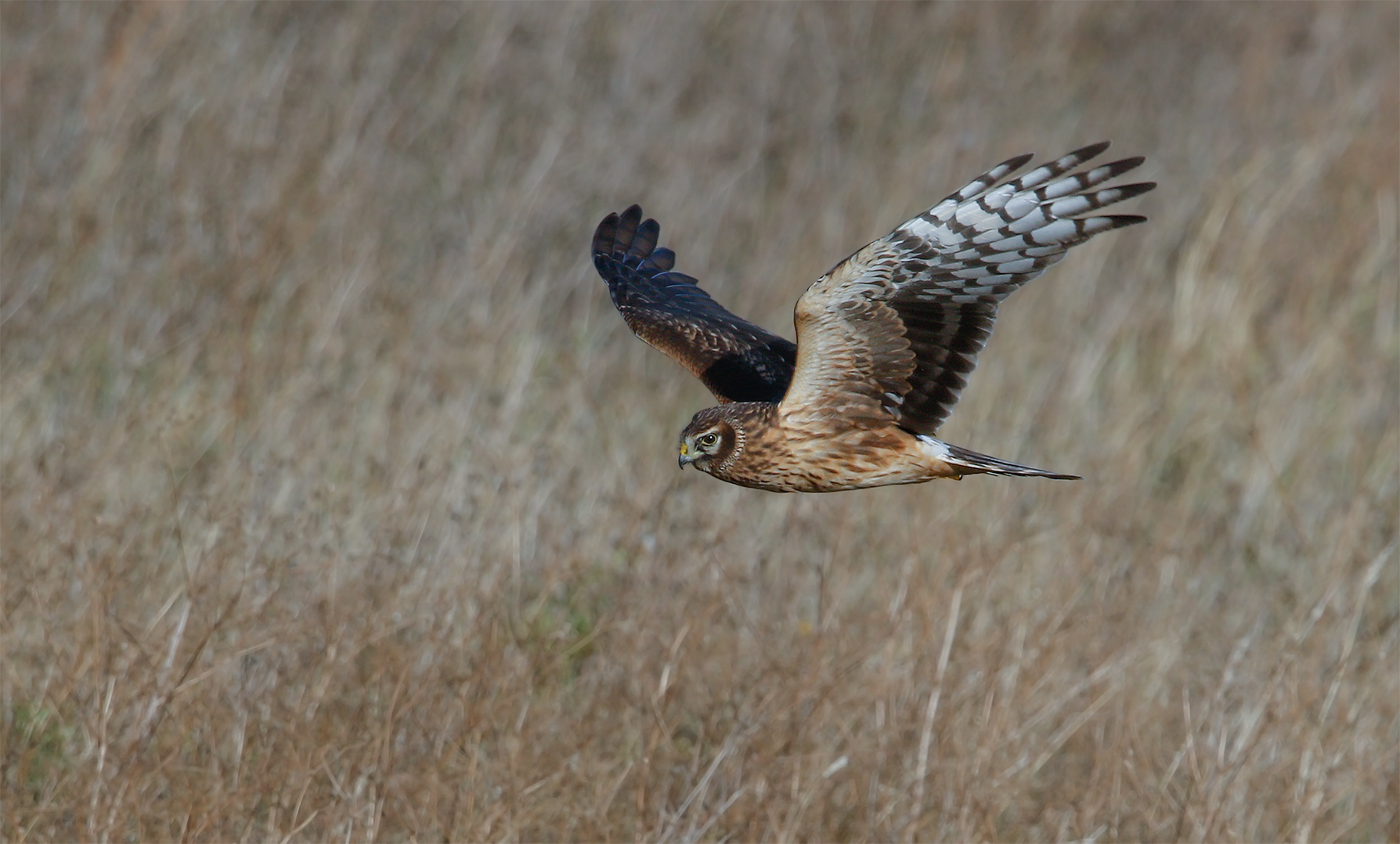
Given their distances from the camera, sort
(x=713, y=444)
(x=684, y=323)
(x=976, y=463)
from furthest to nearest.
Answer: (x=684, y=323)
(x=713, y=444)
(x=976, y=463)

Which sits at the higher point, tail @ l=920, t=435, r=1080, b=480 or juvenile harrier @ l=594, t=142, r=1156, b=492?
juvenile harrier @ l=594, t=142, r=1156, b=492

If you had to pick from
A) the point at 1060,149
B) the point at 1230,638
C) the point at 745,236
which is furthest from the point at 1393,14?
the point at 1230,638

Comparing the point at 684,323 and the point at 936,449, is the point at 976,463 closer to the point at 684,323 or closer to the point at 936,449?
the point at 936,449

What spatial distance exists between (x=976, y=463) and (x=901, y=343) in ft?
1.31

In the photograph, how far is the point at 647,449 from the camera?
23.1 ft

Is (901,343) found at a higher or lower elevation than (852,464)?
higher

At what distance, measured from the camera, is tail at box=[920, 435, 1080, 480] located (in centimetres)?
414

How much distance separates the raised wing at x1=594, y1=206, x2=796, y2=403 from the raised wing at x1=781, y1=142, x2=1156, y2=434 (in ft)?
2.02

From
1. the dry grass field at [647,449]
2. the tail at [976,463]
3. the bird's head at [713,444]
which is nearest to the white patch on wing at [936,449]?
the tail at [976,463]

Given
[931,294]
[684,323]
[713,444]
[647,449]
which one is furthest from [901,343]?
[647,449]

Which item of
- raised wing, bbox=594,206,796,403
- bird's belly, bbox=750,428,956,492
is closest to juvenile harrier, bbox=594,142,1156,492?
bird's belly, bbox=750,428,956,492

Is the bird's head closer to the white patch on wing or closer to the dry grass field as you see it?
the white patch on wing

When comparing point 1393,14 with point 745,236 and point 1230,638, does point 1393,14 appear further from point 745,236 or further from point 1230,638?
point 1230,638

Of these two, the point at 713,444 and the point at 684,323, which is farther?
the point at 684,323
